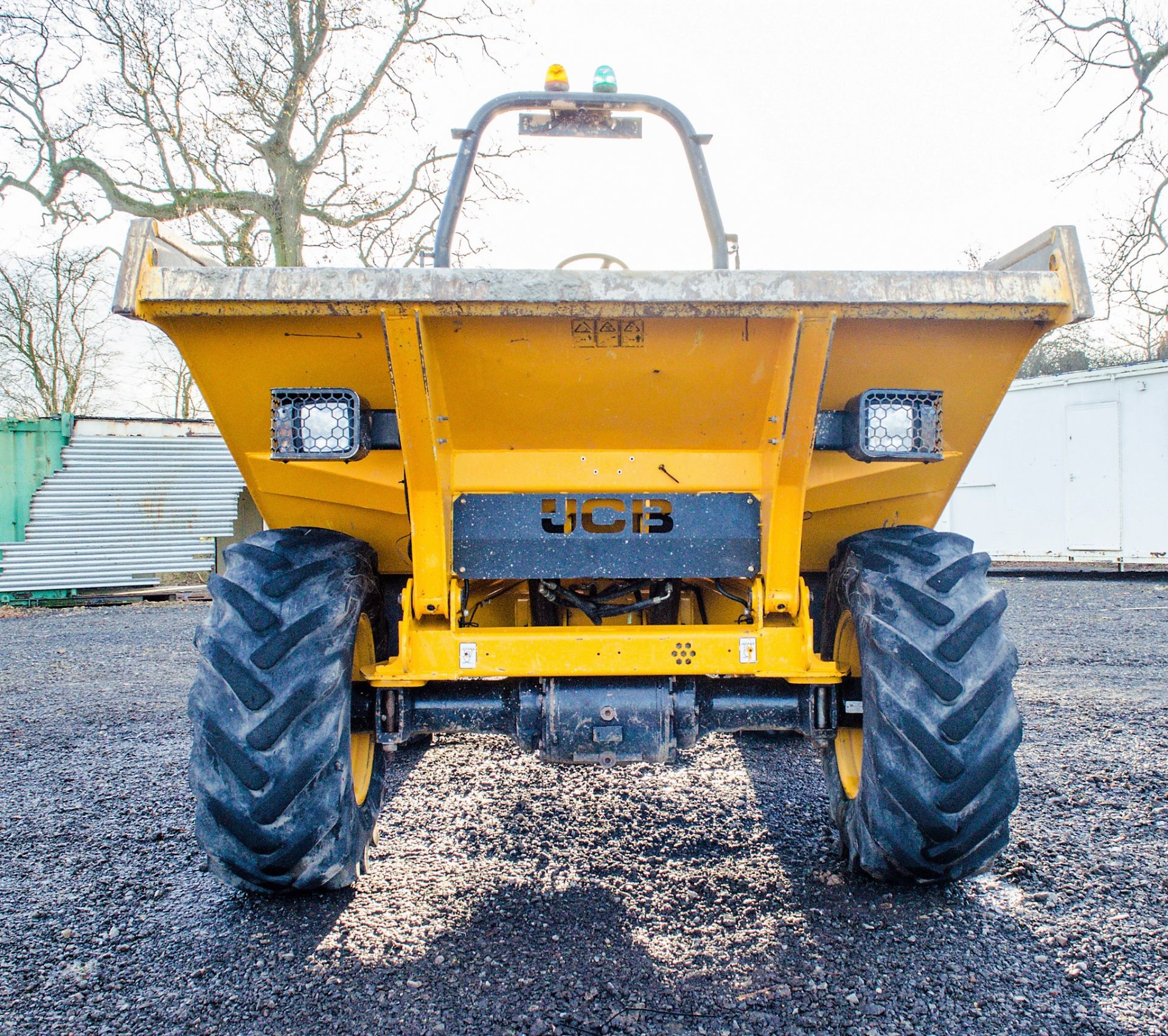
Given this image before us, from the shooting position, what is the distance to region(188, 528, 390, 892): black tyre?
2143mm

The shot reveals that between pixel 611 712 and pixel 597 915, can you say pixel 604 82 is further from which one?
pixel 597 915

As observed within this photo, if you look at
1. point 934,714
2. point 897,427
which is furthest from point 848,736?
point 897,427

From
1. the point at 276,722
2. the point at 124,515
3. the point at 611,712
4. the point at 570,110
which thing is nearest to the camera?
the point at 276,722

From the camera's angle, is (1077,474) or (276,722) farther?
(1077,474)

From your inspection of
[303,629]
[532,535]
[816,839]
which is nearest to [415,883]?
[303,629]

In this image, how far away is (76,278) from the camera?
68.2 ft

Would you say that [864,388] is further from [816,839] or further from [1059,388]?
[1059,388]

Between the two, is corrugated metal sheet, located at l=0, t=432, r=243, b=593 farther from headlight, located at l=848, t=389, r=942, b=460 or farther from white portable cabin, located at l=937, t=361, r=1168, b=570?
headlight, located at l=848, t=389, r=942, b=460

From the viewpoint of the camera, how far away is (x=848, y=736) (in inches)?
113

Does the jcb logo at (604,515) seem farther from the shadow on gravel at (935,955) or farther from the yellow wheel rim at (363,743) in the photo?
the shadow on gravel at (935,955)

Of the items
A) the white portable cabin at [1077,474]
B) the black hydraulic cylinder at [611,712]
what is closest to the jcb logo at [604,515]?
the black hydraulic cylinder at [611,712]

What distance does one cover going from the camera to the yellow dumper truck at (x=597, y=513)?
2109mm

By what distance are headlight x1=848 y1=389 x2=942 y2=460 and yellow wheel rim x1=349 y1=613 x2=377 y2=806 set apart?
5.12 feet

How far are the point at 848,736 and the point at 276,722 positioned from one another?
1804 millimetres
